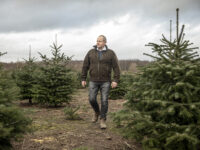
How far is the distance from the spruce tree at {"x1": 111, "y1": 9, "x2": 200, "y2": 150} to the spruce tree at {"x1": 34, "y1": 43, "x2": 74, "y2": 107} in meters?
5.67

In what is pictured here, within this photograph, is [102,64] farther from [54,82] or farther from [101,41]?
[54,82]

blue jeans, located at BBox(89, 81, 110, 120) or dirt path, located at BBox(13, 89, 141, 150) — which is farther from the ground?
blue jeans, located at BBox(89, 81, 110, 120)

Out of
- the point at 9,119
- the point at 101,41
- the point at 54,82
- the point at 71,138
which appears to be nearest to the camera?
the point at 9,119

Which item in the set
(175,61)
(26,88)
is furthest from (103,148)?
(26,88)

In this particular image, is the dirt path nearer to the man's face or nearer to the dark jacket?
the dark jacket

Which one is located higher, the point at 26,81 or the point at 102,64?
the point at 102,64

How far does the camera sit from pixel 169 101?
11.0ft

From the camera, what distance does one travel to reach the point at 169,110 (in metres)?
3.11

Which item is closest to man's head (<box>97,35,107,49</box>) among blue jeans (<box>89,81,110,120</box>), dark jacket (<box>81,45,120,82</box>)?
dark jacket (<box>81,45,120,82</box>)

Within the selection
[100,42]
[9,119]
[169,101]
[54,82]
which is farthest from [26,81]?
[169,101]

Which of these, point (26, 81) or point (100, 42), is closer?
point (100, 42)

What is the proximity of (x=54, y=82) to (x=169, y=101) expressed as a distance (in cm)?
649

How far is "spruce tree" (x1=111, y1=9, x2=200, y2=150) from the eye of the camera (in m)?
3.24

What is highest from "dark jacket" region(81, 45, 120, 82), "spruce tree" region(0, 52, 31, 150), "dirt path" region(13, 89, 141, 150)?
"dark jacket" region(81, 45, 120, 82)
